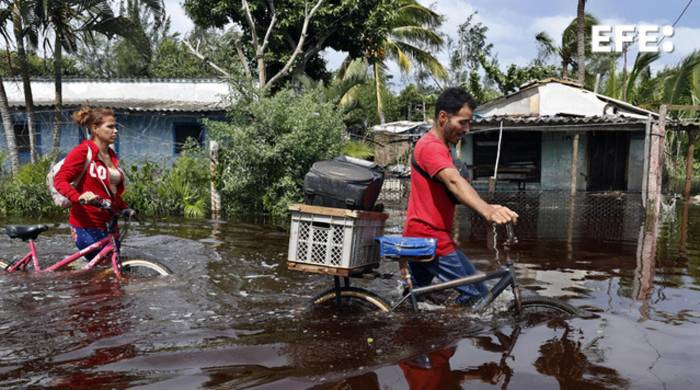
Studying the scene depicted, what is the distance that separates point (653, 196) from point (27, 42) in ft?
52.0

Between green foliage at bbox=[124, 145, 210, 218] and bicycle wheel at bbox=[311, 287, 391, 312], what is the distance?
953 cm

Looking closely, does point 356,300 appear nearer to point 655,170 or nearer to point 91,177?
point 91,177

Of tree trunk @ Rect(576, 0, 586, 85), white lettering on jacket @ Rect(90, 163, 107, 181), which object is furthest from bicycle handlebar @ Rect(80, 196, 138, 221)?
tree trunk @ Rect(576, 0, 586, 85)

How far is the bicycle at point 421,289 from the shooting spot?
13.9 feet

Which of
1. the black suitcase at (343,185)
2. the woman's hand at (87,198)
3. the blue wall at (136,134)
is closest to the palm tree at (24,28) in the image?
the blue wall at (136,134)

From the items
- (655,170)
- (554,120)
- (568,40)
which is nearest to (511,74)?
(568,40)

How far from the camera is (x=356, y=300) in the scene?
4695 millimetres

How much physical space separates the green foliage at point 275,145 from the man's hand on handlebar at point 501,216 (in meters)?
9.23

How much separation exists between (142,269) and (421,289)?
120 inches

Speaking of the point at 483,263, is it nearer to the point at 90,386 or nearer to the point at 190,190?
the point at 90,386

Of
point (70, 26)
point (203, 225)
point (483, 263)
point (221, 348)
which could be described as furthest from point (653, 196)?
point (70, 26)

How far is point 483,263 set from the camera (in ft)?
27.1

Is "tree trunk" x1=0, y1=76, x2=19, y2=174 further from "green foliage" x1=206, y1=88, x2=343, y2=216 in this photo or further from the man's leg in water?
the man's leg in water

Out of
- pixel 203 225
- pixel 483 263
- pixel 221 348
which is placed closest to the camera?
pixel 221 348
